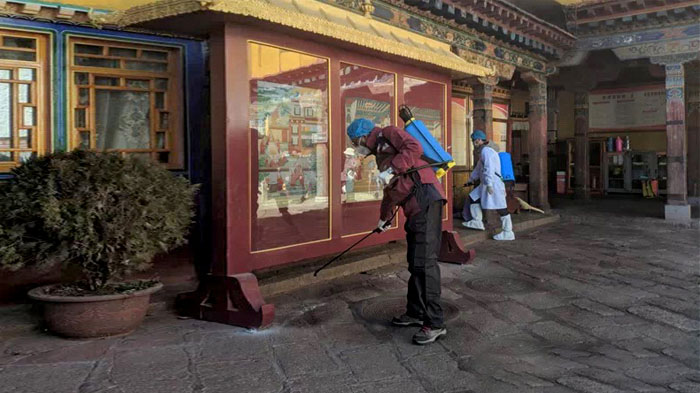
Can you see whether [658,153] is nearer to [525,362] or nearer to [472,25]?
[472,25]

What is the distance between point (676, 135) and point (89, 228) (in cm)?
1233

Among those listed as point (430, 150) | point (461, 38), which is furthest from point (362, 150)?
point (461, 38)

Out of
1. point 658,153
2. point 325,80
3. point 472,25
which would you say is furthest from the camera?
point 658,153

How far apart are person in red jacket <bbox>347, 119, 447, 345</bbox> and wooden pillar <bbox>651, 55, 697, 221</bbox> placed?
999 cm

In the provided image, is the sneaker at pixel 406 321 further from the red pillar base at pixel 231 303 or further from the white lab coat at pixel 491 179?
the white lab coat at pixel 491 179

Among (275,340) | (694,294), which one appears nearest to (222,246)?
(275,340)

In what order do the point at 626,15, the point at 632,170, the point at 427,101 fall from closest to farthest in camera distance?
the point at 427,101, the point at 626,15, the point at 632,170

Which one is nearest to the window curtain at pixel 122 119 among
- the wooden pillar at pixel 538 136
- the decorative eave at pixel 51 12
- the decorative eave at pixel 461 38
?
the decorative eave at pixel 51 12

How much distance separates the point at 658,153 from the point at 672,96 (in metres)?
6.97

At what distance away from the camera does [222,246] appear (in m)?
4.77

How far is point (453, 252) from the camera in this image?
753 centimetres

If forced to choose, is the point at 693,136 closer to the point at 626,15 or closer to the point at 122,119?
the point at 626,15

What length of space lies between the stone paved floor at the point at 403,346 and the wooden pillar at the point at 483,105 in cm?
531

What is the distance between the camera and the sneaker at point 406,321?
15.5ft
